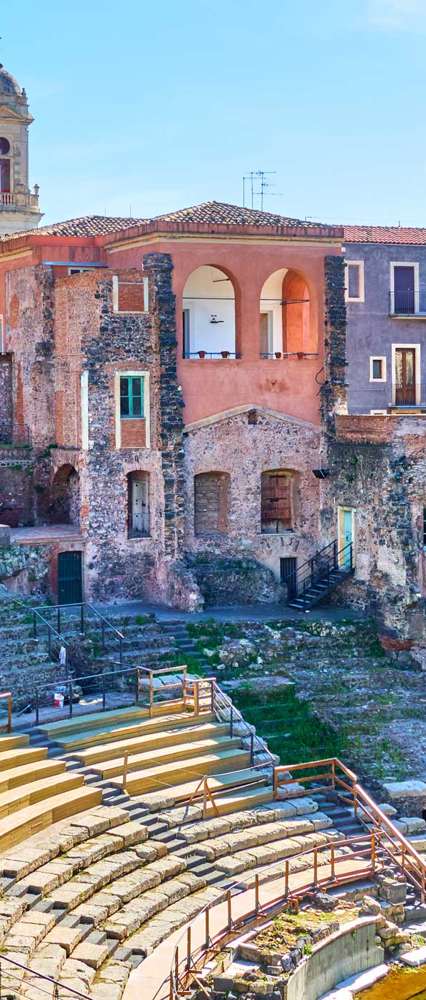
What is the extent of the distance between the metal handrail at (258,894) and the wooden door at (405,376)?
23.1 m

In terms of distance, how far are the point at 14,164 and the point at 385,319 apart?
1587cm

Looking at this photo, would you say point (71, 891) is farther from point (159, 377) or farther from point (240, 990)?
point (159, 377)

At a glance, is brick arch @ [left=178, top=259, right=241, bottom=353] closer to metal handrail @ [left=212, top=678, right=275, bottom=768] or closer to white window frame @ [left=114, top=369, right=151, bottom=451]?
white window frame @ [left=114, top=369, right=151, bottom=451]

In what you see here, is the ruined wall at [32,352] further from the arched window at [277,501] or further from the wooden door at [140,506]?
the arched window at [277,501]

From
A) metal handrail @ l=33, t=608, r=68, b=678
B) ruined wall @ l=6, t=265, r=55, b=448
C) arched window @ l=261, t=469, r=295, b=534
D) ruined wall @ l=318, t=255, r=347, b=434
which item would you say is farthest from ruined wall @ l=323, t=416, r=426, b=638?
ruined wall @ l=6, t=265, r=55, b=448

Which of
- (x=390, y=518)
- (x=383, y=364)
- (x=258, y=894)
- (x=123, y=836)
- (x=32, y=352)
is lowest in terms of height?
(x=258, y=894)

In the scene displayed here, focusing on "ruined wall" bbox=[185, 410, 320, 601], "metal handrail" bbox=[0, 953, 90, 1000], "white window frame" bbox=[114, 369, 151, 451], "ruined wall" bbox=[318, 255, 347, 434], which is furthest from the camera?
"ruined wall" bbox=[318, 255, 347, 434]

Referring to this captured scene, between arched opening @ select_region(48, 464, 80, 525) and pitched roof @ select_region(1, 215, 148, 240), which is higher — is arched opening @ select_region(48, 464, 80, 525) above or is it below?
below

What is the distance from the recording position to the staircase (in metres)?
40.2

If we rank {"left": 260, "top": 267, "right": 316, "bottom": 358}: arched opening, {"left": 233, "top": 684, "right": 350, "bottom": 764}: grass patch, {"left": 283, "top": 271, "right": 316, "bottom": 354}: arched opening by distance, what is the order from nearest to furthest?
1. {"left": 233, "top": 684, "right": 350, "bottom": 764}: grass patch
2. {"left": 283, "top": 271, "right": 316, "bottom": 354}: arched opening
3. {"left": 260, "top": 267, "right": 316, "bottom": 358}: arched opening

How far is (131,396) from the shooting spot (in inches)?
1556

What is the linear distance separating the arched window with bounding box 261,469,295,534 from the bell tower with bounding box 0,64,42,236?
68.5ft

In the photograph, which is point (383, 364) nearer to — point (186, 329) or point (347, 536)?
point (186, 329)

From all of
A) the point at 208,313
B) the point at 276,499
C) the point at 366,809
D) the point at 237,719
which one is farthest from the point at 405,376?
the point at 366,809
